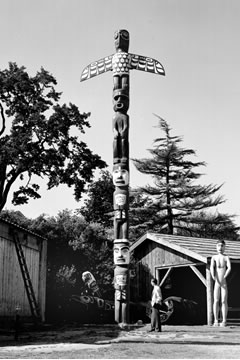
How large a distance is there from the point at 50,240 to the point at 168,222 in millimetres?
8731

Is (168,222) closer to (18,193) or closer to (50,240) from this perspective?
(50,240)

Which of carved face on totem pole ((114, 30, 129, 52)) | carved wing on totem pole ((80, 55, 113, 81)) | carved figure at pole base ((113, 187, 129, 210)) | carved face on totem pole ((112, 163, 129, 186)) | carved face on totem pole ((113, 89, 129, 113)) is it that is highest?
carved face on totem pole ((114, 30, 129, 52))

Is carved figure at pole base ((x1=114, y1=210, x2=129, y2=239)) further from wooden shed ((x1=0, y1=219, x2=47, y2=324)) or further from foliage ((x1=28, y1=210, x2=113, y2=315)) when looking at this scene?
foliage ((x1=28, y1=210, x2=113, y2=315))

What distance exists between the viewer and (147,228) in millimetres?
38625

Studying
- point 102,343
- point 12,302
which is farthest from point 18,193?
point 102,343

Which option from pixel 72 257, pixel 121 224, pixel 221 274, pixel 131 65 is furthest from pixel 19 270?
pixel 72 257

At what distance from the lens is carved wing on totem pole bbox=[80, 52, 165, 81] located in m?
20.0

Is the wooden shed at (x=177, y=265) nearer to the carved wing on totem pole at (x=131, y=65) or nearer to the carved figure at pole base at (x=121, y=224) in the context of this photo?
the carved figure at pole base at (x=121, y=224)

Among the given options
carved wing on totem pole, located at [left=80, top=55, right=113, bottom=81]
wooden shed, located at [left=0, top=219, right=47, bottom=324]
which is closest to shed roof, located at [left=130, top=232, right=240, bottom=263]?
wooden shed, located at [left=0, top=219, right=47, bottom=324]

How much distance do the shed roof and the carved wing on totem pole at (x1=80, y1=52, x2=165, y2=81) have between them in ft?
22.7

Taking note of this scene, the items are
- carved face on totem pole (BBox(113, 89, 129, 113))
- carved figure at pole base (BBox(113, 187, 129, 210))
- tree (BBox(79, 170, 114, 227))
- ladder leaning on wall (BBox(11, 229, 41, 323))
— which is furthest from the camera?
tree (BBox(79, 170, 114, 227))

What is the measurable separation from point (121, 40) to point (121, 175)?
5.25 m

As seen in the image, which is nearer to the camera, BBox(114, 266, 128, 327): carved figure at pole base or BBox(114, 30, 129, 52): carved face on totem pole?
BBox(114, 266, 128, 327): carved figure at pole base

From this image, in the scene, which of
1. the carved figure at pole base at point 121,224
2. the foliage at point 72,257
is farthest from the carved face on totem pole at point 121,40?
the foliage at point 72,257
